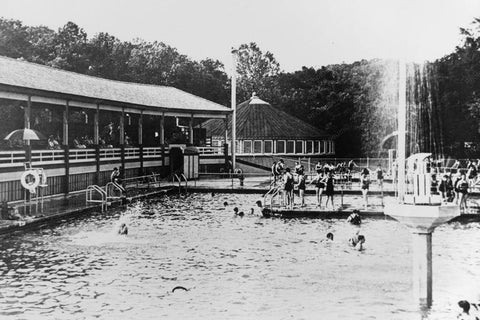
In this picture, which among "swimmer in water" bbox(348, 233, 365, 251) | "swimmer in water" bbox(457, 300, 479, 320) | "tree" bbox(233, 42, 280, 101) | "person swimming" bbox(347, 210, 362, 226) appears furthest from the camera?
"tree" bbox(233, 42, 280, 101)

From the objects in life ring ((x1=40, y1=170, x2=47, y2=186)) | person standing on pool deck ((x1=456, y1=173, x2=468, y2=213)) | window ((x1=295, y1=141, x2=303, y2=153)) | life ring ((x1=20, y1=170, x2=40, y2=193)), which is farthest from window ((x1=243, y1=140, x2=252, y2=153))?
life ring ((x1=20, y1=170, x2=40, y2=193))

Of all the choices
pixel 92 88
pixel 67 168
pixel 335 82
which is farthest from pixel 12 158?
pixel 335 82

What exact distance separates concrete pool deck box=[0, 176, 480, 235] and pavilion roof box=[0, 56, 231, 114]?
209 inches

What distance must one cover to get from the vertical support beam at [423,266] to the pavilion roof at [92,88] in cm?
1895

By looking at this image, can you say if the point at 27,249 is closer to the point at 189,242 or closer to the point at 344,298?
the point at 189,242

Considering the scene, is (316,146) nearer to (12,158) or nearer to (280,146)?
(280,146)

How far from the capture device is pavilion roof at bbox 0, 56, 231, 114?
28.8 meters

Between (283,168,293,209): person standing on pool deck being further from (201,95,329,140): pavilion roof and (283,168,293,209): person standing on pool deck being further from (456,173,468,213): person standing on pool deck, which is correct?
(201,95,329,140): pavilion roof

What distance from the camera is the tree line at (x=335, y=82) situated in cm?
5450

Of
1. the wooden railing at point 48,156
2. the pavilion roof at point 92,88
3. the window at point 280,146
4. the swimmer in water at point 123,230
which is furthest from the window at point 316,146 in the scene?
the swimmer in water at point 123,230

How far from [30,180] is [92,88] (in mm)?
12808

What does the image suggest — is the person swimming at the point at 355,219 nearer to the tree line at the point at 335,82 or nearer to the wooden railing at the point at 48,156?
the wooden railing at the point at 48,156

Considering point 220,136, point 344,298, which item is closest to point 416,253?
point 344,298

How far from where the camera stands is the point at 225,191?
117 ft
